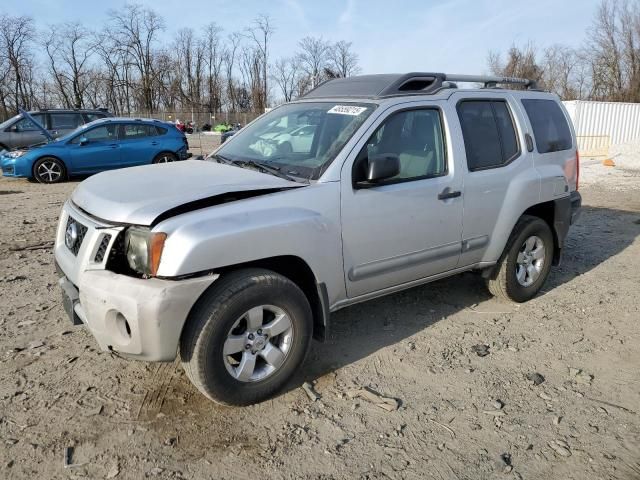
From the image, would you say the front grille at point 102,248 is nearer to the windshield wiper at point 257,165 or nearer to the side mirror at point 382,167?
the windshield wiper at point 257,165

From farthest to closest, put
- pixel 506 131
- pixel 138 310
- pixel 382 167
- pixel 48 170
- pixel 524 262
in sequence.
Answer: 1. pixel 48 170
2. pixel 524 262
3. pixel 506 131
4. pixel 382 167
5. pixel 138 310

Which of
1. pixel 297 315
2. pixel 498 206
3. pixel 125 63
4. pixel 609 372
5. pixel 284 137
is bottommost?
pixel 609 372

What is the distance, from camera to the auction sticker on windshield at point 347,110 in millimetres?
3689

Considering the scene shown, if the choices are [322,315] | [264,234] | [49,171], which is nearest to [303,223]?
[264,234]

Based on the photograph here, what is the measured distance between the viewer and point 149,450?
2.74 metres

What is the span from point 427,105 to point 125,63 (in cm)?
6302

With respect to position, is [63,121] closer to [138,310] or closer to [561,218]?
[561,218]

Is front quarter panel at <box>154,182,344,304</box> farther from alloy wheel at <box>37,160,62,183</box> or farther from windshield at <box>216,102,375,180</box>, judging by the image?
alloy wheel at <box>37,160,62,183</box>

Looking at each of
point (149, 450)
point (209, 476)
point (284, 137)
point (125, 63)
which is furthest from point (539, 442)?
point (125, 63)

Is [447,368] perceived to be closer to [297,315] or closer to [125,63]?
[297,315]

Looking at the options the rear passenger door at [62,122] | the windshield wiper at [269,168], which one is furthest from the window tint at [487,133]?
the rear passenger door at [62,122]

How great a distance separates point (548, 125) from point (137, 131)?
10.4 metres

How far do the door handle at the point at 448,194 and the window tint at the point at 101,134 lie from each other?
10547 mm

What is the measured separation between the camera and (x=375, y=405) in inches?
126
